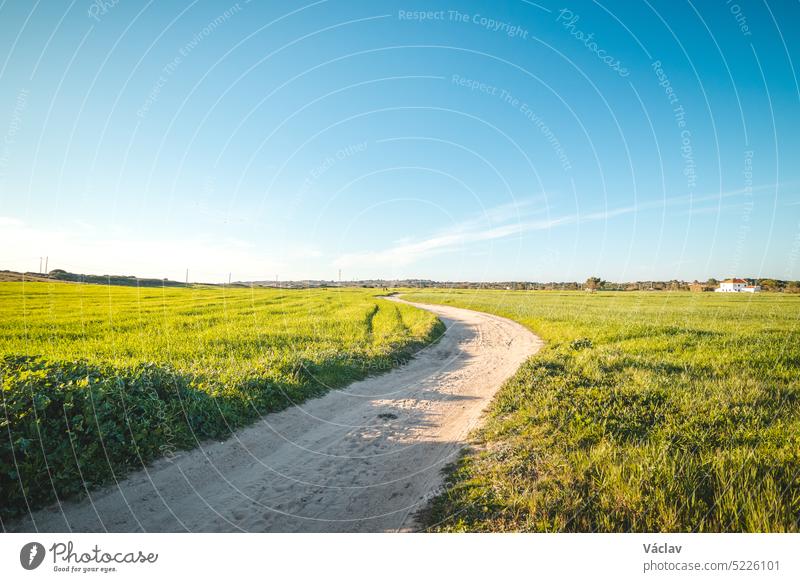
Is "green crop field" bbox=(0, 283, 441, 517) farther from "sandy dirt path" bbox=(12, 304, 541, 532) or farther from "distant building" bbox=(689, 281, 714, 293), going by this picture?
"distant building" bbox=(689, 281, 714, 293)

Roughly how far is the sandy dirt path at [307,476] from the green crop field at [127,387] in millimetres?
377

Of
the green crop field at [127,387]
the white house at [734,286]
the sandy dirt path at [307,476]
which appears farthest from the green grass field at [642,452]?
the white house at [734,286]

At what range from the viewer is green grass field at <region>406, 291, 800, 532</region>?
338 centimetres

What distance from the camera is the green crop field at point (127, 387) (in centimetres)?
437

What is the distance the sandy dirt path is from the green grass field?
81 cm

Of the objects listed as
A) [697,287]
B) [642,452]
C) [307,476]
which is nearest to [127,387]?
[307,476]

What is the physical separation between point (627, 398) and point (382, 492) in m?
5.59

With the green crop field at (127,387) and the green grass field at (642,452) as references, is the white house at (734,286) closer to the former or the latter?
the green grass field at (642,452)
